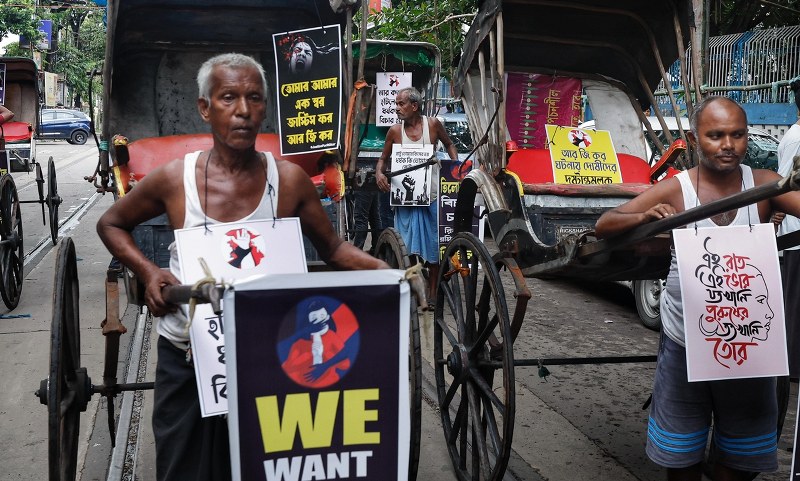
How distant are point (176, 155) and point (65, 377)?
7.87ft

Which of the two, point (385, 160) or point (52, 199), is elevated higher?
point (385, 160)

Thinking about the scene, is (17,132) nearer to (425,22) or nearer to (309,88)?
(425,22)

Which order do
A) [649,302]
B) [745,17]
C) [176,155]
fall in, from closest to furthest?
[176,155] → [649,302] → [745,17]

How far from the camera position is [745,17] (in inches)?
541

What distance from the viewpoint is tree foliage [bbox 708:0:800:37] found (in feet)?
42.3

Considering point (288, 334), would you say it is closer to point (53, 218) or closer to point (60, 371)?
point (60, 371)

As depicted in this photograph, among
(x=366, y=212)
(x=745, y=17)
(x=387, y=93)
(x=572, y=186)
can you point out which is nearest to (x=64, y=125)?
(x=387, y=93)

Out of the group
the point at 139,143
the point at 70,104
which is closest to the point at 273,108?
the point at 139,143

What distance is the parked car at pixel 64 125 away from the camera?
35312 millimetres

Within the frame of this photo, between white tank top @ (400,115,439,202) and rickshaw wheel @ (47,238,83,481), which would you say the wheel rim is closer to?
white tank top @ (400,115,439,202)

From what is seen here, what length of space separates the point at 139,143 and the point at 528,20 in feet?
9.06

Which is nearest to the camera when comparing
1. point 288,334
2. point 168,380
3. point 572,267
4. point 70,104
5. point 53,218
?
point 288,334

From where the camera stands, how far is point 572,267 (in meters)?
3.84

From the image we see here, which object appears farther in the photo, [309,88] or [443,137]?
[443,137]
